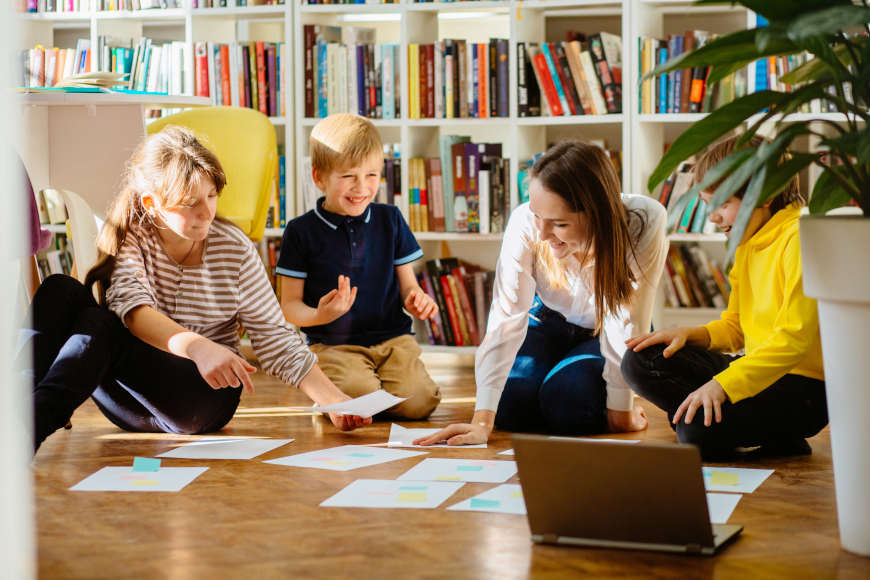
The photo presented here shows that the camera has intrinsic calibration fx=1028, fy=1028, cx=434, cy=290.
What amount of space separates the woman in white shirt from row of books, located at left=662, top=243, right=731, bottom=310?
1076mm

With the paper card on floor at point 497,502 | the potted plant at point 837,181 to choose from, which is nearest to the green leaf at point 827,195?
the potted plant at point 837,181

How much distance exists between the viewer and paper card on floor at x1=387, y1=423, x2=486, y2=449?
1.99 metres

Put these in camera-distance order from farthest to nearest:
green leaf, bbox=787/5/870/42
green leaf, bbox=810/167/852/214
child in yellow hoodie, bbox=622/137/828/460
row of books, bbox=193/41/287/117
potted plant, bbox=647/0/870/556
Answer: row of books, bbox=193/41/287/117 → child in yellow hoodie, bbox=622/137/828/460 → green leaf, bbox=810/167/852/214 → potted plant, bbox=647/0/870/556 → green leaf, bbox=787/5/870/42

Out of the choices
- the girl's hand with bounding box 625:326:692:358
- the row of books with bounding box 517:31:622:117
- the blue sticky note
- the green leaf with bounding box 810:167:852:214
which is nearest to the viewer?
the green leaf with bounding box 810:167:852:214

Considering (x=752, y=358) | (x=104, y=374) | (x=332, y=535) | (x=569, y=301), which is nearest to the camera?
(x=332, y=535)

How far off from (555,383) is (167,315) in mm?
825

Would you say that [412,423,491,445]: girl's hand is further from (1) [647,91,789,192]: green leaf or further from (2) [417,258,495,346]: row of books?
(2) [417,258,495,346]: row of books

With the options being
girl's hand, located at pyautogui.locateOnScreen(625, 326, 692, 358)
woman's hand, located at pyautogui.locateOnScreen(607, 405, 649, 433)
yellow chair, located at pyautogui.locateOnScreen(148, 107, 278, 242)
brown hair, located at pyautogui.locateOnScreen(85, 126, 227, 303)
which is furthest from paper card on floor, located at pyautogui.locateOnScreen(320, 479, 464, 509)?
yellow chair, located at pyautogui.locateOnScreen(148, 107, 278, 242)

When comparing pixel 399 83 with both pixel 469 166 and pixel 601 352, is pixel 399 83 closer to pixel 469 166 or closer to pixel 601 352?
pixel 469 166

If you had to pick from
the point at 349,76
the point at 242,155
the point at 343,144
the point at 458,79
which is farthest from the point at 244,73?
the point at 343,144

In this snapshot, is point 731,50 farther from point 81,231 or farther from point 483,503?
point 81,231

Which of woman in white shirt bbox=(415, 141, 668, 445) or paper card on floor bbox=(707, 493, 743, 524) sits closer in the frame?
paper card on floor bbox=(707, 493, 743, 524)

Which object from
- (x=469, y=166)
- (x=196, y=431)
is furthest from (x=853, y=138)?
(x=469, y=166)

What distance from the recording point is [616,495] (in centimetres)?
134
